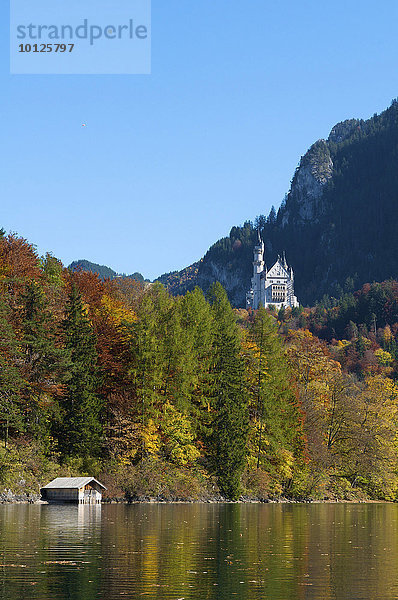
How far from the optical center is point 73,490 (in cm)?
6222

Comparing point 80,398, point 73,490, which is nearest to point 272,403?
point 80,398

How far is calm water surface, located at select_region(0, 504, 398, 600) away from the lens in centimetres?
2077

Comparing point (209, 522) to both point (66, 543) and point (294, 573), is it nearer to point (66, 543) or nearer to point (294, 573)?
point (66, 543)

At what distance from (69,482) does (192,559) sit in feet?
121

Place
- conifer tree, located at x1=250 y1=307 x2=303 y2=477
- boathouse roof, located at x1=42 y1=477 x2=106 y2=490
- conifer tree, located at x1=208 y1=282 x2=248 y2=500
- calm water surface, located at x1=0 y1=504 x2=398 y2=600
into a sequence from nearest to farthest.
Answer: calm water surface, located at x1=0 y1=504 x2=398 y2=600 → boathouse roof, located at x1=42 y1=477 x2=106 y2=490 → conifer tree, located at x1=208 y1=282 x2=248 y2=500 → conifer tree, located at x1=250 y1=307 x2=303 y2=477

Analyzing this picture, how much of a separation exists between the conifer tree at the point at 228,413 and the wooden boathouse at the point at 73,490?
14.0m

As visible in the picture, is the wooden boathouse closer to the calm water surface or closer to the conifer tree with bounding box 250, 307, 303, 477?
the calm water surface

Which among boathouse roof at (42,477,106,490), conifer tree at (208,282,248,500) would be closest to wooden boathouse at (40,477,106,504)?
boathouse roof at (42,477,106,490)

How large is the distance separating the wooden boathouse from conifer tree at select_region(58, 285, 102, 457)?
5635 mm

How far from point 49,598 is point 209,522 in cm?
→ 2698

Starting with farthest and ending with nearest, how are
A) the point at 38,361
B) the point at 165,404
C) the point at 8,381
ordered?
the point at 165,404
the point at 38,361
the point at 8,381

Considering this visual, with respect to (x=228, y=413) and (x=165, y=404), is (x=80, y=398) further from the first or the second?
(x=228, y=413)

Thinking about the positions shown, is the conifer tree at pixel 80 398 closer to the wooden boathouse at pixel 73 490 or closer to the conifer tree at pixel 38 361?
the conifer tree at pixel 38 361

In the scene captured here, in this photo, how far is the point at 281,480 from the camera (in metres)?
82.4
